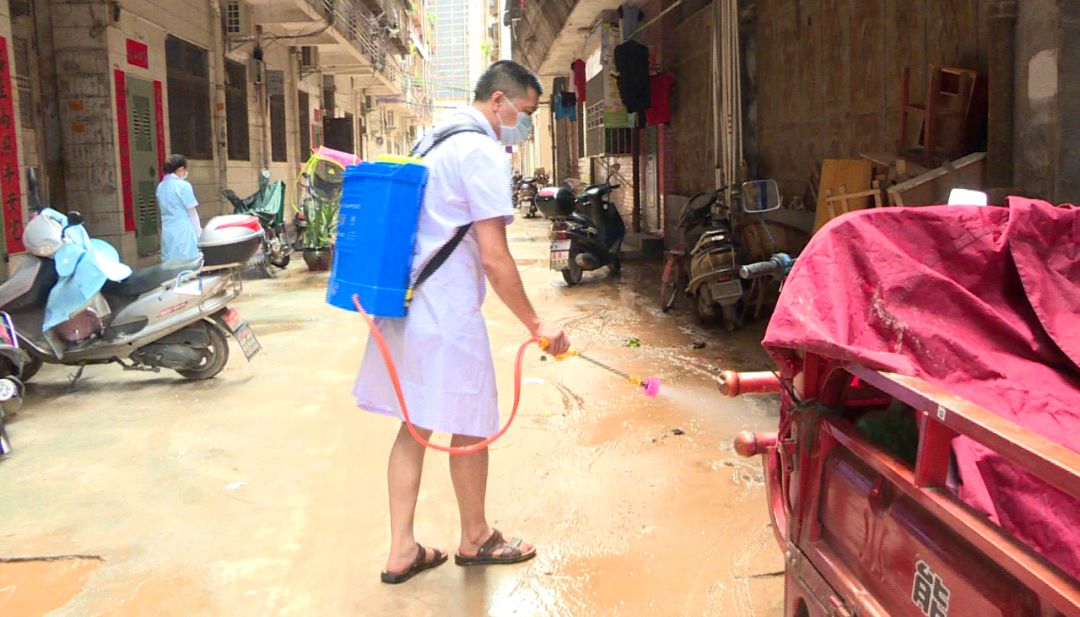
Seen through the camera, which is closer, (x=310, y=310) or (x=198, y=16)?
(x=310, y=310)

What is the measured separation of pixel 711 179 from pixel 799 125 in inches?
100

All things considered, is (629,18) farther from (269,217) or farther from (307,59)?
(307,59)

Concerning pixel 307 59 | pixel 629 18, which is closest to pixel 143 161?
pixel 629 18

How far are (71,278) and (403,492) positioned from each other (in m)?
3.60

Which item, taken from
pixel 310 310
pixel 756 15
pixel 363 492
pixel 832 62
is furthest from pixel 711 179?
pixel 363 492

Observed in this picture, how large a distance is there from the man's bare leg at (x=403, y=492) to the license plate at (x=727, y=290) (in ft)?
14.5

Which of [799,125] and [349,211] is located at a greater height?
[799,125]

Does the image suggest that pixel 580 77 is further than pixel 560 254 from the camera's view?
Yes

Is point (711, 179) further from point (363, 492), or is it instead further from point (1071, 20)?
point (363, 492)

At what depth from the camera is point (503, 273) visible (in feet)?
9.17

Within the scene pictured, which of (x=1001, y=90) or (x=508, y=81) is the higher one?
(x=1001, y=90)

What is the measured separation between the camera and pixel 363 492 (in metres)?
3.89

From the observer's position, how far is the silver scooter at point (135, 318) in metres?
5.45

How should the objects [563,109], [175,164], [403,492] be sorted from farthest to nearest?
[563,109] < [175,164] < [403,492]
